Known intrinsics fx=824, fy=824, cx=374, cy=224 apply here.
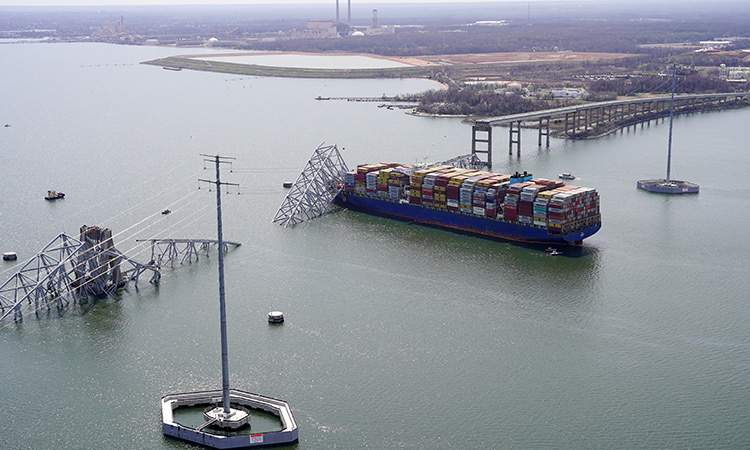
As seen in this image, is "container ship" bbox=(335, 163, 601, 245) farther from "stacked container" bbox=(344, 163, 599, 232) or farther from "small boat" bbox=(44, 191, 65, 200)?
"small boat" bbox=(44, 191, 65, 200)

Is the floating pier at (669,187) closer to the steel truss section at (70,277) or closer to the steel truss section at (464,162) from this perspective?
the steel truss section at (464,162)

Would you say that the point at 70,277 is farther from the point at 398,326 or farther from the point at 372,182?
the point at 372,182

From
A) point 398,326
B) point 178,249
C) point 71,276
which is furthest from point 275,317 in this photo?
point 178,249

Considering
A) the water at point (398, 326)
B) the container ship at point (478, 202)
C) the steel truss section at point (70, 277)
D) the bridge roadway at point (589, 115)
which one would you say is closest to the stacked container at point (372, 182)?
the container ship at point (478, 202)

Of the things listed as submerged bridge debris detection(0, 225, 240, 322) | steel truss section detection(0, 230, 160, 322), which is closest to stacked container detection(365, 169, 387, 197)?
submerged bridge debris detection(0, 225, 240, 322)

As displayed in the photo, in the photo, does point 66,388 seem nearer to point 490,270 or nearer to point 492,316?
point 492,316

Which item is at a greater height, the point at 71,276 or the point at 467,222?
the point at 467,222

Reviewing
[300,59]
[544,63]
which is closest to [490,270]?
[544,63]
